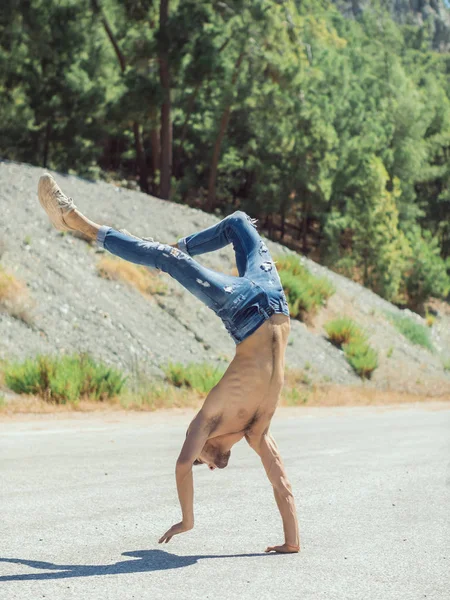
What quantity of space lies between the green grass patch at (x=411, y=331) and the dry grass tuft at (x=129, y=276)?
10.8 metres

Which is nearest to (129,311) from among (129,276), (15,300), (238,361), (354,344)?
(129,276)

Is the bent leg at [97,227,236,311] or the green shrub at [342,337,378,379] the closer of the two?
the bent leg at [97,227,236,311]

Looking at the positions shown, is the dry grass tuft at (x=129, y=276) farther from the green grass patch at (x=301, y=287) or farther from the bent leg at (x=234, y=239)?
the bent leg at (x=234, y=239)

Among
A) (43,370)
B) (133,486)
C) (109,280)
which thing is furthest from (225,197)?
(133,486)

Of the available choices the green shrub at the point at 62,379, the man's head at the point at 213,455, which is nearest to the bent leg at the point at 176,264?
the man's head at the point at 213,455

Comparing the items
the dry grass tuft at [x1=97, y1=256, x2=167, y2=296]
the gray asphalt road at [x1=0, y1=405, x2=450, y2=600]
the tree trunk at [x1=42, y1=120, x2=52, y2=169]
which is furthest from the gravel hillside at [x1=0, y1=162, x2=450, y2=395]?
the tree trunk at [x1=42, y1=120, x2=52, y2=169]

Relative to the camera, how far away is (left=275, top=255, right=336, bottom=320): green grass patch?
30531mm

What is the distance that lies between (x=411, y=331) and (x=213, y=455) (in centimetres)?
3088

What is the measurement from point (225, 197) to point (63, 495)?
Result: 5551cm

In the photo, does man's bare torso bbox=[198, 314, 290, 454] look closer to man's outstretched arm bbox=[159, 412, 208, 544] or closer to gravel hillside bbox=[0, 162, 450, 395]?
man's outstretched arm bbox=[159, 412, 208, 544]

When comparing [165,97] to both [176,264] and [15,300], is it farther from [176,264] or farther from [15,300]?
[176,264]

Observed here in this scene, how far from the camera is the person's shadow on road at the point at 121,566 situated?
5.11m

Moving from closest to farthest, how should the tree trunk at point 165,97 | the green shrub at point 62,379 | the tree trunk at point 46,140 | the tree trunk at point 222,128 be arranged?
the green shrub at point 62,379
the tree trunk at point 165,97
the tree trunk at point 222,128
the tree trunk at point 46,140

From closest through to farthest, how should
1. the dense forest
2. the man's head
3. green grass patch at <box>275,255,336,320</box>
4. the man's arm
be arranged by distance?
the man's head < the man's arm < green grass patch at <box>275,255,336,320</box> < the dense forest
